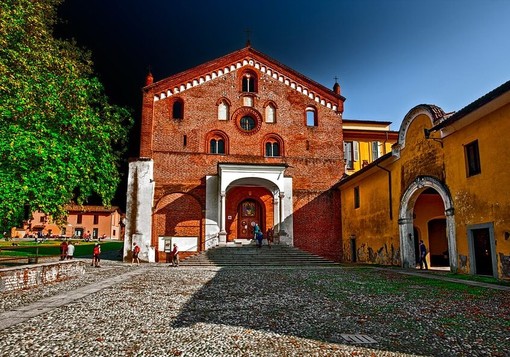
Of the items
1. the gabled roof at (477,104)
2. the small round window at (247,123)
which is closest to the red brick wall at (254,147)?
the small round window at (247,123)

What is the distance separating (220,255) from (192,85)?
12704mm

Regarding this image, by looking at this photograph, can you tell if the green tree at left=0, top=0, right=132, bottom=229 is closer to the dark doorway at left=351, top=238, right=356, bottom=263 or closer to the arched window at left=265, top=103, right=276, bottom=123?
the arched window at left=265, top=103, right=276, bottom=123

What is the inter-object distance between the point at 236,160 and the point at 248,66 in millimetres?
7340

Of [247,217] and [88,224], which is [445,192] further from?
[88,224]

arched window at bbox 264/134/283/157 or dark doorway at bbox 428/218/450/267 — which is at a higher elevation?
arched window at bbox 264/134/283/157

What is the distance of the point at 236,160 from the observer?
25.0 meters

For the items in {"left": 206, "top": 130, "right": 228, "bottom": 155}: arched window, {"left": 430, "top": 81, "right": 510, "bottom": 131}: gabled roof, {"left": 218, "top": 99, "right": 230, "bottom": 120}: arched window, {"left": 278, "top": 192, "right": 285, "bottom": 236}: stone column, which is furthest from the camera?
{"left": 218, "top": 99, "right": 230, "bottom": 120}: arched window

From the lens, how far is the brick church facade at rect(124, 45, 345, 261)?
23.2 m

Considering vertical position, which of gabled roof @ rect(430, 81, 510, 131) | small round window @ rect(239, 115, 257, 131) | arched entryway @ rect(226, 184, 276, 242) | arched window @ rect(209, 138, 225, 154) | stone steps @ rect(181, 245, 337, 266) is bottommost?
stone steps @ rect(181, 245, 337, 266)

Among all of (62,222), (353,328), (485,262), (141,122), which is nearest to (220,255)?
(62,222)

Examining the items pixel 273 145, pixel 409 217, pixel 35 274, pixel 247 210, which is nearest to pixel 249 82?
pixel 273 145

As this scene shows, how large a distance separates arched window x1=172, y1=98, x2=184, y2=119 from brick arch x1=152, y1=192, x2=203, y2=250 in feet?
18.7

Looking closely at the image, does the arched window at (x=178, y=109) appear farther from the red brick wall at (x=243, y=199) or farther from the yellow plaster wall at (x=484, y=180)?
the yellow plaster wall at (x=484, y=180)

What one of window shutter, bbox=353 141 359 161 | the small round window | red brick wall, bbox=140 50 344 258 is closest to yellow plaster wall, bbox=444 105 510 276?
red brick wall, bbox=140 50 344 258
